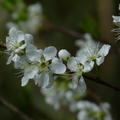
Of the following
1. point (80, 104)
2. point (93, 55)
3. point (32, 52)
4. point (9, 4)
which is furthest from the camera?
point (9, 4)

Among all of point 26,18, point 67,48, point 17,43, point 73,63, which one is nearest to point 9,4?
point 26,18

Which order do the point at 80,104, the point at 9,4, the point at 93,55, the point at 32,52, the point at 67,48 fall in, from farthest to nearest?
the point at 67,48
the point at 9,4
the point at 80,104
the point at 93,55
the point at 32,52

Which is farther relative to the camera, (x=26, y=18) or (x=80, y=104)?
(x=26, y=18)

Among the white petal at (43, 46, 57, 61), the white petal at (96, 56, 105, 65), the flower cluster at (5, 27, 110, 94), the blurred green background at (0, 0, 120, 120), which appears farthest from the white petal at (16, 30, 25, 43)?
the blurred green background at (0, 0, 120, 120)

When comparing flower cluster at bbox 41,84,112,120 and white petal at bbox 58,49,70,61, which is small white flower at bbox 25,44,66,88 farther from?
flower cluster at bbox 41,84,112,120

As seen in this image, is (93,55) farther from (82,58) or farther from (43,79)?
(43,79)

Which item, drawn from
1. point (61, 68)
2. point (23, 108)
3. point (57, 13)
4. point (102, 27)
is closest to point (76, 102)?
point (23, 108)
